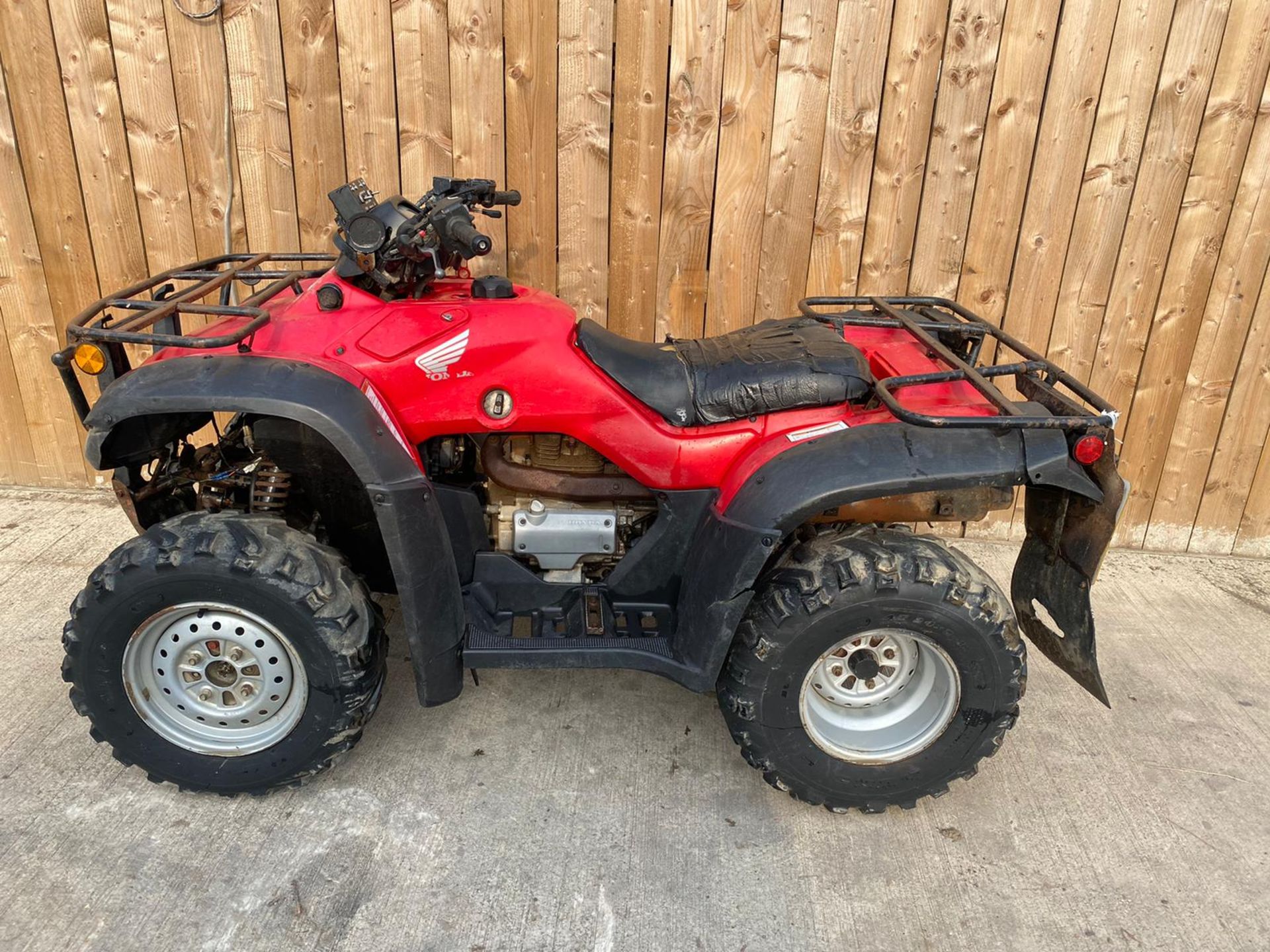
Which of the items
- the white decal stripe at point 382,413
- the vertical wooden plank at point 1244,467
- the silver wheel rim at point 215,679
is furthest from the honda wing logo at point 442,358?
the vertical wooden plank at point 1244,467

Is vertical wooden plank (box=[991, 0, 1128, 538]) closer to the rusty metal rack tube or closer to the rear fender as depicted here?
the rear fender

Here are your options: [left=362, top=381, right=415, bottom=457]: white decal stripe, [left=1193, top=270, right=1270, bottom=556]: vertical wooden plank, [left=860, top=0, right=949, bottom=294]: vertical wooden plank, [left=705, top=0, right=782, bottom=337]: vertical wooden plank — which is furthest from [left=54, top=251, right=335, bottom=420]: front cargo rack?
[left=1193, top=270, right=1270, bottom=556]: vertical wooden plank

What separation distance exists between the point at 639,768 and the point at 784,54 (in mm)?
2846

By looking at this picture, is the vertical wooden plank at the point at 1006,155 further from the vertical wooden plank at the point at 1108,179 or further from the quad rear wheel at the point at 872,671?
the quad rear wheel at the point at 872,671

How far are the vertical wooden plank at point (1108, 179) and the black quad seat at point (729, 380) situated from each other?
6.10 feet

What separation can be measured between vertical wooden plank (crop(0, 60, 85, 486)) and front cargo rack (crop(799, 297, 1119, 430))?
3.48 meters

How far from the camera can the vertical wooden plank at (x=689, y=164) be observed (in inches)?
142

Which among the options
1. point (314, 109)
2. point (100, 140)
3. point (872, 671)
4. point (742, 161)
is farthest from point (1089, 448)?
point (100, 140)

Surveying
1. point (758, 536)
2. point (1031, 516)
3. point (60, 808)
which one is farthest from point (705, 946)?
point (60, 808)

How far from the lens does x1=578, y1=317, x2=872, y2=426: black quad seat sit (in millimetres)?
2600

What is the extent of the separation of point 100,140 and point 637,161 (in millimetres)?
2340

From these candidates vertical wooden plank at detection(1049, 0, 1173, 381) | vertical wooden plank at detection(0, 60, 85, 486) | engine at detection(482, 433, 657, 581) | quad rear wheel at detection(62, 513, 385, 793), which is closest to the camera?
quad rear wheel at detection(62, 513, 385, 793)

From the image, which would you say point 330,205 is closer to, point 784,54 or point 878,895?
point 784,54

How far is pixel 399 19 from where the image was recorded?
11.9 feet
